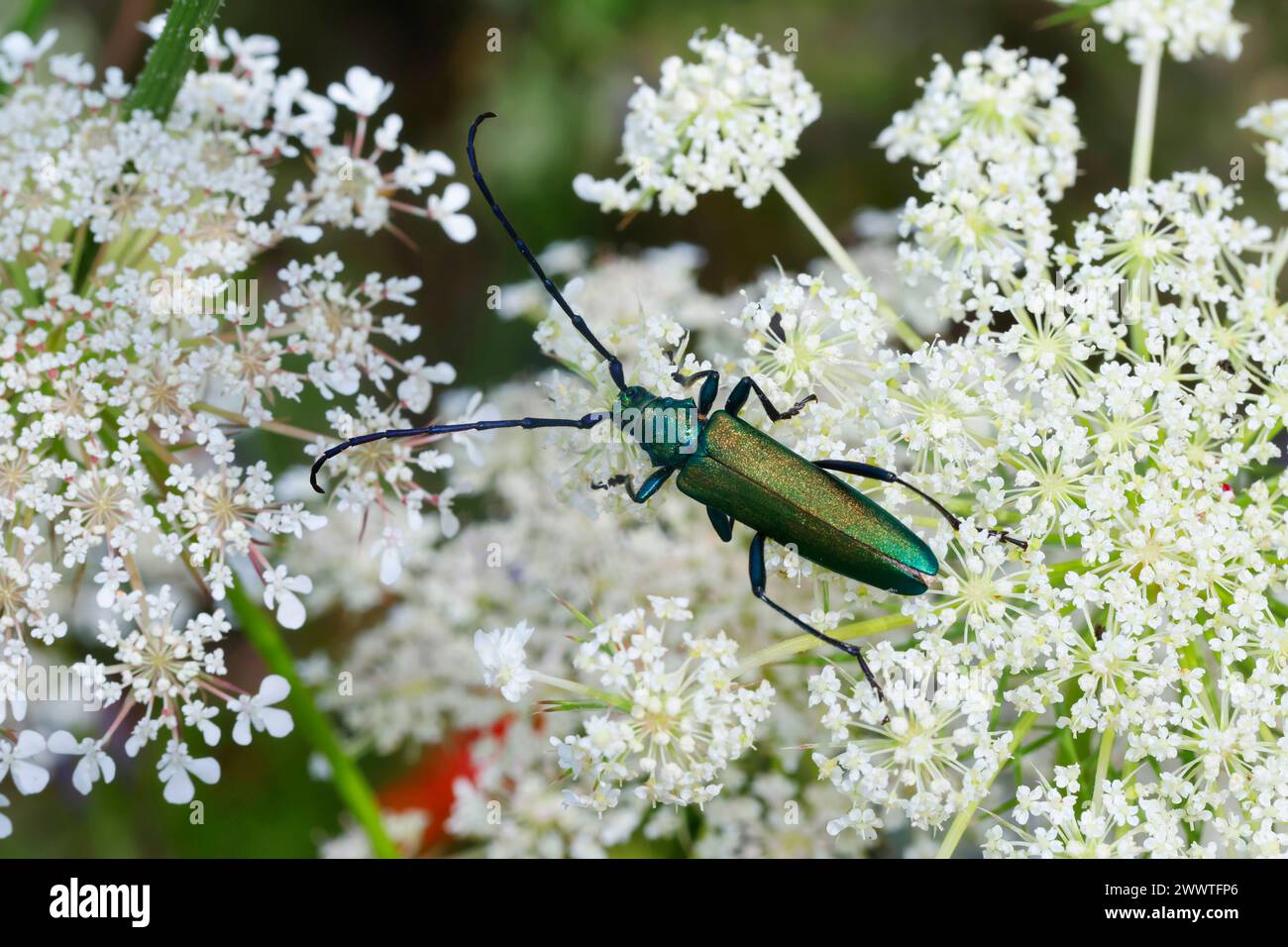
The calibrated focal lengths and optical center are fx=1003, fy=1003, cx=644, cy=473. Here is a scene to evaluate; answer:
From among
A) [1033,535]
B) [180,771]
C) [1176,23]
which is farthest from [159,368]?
[1176,23]

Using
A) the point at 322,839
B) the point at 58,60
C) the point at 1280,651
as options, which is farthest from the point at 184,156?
the point at 1280,651

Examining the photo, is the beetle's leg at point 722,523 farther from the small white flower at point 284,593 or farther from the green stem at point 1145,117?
the green stem at point 1145,117

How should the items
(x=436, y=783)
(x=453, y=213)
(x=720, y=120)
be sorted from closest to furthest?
(x=720, y=120) < (x=453, y=213) < (x=436, y=783)

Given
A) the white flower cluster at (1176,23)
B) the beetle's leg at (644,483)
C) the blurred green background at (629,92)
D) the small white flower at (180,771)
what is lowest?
the small white flower at (180,771)

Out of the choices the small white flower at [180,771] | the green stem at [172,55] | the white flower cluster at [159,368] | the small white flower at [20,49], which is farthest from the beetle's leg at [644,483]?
the small white flower at [20,49]

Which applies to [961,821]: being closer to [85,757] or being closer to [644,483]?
[644,483]

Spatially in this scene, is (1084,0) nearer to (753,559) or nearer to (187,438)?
(753,559)
